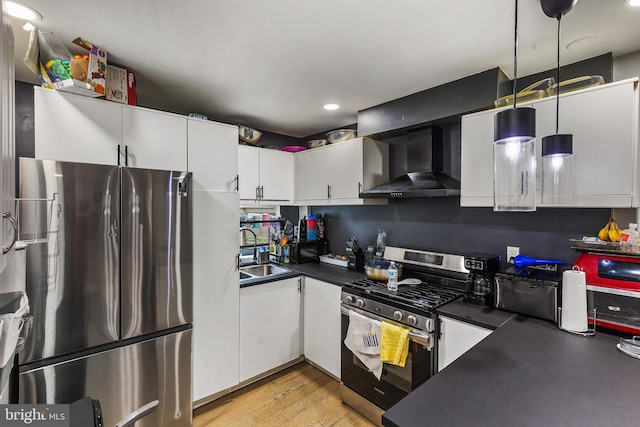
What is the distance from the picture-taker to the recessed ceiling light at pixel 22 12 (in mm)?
1313

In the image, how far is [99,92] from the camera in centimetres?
172

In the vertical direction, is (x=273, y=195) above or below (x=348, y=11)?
below

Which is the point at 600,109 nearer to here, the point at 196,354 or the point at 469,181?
the point at 469,181

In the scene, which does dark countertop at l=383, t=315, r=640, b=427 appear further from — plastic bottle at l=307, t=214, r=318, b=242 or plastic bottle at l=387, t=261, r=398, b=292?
plastic bottle at l=307, t=214, r=318, b=242

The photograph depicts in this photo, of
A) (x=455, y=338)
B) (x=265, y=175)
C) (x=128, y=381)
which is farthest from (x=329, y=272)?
(x=128, y=381)

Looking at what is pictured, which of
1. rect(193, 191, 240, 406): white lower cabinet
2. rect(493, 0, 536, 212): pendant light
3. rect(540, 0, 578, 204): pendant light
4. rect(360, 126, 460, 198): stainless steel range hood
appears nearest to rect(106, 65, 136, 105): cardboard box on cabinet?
rect(193, 191, 240, 406): white lower cabinet

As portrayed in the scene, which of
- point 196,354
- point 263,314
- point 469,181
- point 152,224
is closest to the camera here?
point 152,224

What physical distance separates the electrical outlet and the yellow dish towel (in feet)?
2.93

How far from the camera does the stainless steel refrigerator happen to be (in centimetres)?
151

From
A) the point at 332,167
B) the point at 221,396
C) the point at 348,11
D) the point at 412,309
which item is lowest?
the point at 221,396

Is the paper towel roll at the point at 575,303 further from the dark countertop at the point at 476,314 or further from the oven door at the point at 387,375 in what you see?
the oven door at the point at 387,375

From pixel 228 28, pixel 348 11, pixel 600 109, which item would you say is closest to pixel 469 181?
pixel 600 109

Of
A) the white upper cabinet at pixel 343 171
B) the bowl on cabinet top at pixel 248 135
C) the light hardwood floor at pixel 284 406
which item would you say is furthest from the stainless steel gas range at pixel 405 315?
the bowl on cabinet top at pixel 248 135

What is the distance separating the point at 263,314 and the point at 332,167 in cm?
150
